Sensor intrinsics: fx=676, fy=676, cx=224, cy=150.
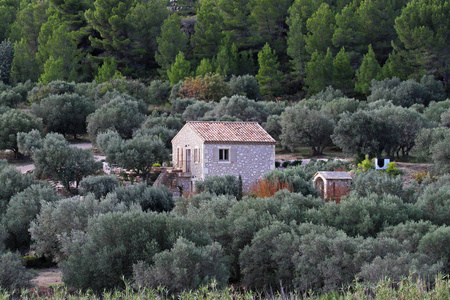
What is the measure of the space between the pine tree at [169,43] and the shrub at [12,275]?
169 ft

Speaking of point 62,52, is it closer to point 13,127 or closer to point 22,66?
point 22,66

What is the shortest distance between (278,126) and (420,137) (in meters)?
11.3

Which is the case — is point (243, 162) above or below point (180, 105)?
below

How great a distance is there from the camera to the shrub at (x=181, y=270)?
655 inches

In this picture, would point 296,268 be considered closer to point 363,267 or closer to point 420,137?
point 363,267

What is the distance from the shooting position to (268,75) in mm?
65125

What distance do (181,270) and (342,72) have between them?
49482 mm

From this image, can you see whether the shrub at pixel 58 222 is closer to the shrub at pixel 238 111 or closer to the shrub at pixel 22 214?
the shrub at pixel 22 214

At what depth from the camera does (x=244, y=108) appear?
5153 cm

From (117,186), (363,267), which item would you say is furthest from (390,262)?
(117,186)

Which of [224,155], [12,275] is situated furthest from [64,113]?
[12,275]

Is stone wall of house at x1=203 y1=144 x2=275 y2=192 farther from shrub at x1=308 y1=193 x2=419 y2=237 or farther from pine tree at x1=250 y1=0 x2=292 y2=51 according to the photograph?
pine tree at x1=250 y1=0 x2=292 y2=51

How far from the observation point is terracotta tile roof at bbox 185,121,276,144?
36.1 metres

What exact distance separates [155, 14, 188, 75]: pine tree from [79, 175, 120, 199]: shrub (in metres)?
37.7
